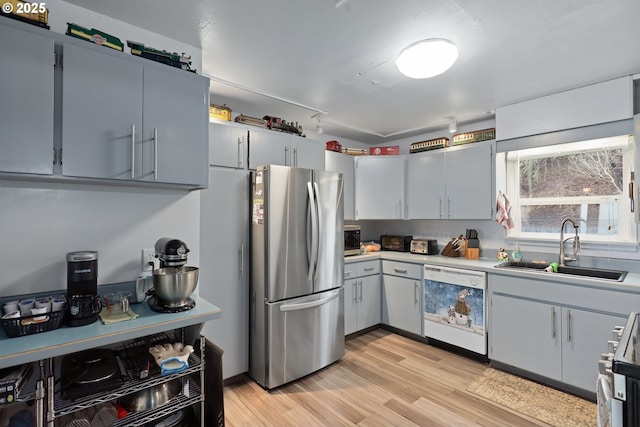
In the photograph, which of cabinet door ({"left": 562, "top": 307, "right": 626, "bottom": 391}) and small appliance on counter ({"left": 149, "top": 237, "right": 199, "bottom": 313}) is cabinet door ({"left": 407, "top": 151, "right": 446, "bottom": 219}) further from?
small appliance on counter ({"left": 149, "top": 237, "right": 199, "bottom": 313})

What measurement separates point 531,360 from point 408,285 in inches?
48.8

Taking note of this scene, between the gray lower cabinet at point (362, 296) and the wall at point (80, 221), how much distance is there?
1936 mm

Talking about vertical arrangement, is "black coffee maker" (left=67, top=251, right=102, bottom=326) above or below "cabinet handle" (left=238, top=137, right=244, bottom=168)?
below

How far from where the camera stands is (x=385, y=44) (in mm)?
1936

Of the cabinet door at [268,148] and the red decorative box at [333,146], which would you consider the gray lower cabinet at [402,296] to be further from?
the cabinet door at [268,148]

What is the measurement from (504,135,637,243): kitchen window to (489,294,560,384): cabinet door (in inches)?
34.3

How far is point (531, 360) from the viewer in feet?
8.25

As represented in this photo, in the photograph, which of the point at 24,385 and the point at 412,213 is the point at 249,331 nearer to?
the point at 24,385

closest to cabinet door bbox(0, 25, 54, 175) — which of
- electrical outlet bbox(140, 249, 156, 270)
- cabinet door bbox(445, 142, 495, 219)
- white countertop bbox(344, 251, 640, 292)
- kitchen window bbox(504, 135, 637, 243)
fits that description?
electrical outlet bbox(140, 249, 156, 270)

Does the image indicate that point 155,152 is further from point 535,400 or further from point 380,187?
point 535,400

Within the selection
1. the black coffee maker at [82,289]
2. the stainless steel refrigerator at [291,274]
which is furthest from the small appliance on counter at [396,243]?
the black coffee maker at [82,289]

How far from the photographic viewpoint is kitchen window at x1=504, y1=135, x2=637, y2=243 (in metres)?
2.63

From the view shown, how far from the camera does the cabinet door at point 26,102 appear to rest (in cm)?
123

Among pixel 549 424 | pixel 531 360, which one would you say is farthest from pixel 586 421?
pixel 531 360
